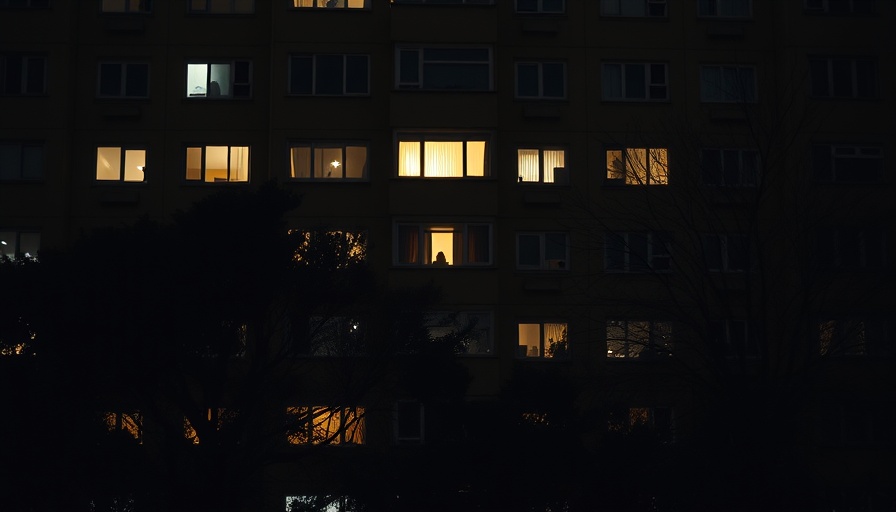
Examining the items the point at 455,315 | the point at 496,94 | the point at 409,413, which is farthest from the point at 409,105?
the point at 409,413

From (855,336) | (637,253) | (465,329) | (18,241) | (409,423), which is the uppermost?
(18,241)

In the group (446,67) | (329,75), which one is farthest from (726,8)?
(329,75)

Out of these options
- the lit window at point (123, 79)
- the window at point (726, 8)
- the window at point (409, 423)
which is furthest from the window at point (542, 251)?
the lit window at point (123, 79)

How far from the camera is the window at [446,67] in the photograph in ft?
102

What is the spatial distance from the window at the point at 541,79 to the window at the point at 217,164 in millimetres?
8427

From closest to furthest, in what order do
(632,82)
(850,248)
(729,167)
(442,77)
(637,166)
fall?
(850,248)
(442,77)
(637,166)
(729,167)
(632,82)

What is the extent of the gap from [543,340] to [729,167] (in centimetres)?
745

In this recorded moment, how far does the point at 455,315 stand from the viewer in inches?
1125

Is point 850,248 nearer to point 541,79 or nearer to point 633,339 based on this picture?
point 633,339

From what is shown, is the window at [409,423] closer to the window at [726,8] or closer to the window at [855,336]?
the window at [855,336]

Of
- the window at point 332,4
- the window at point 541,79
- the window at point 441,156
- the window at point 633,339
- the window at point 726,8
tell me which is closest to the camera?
the window at point 441,156

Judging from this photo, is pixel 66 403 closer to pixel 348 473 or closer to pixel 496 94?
pixel 348 473

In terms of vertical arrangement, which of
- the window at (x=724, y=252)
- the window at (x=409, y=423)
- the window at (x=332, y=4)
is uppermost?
the window at (x=332, y=4)

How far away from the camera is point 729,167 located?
104 feet
